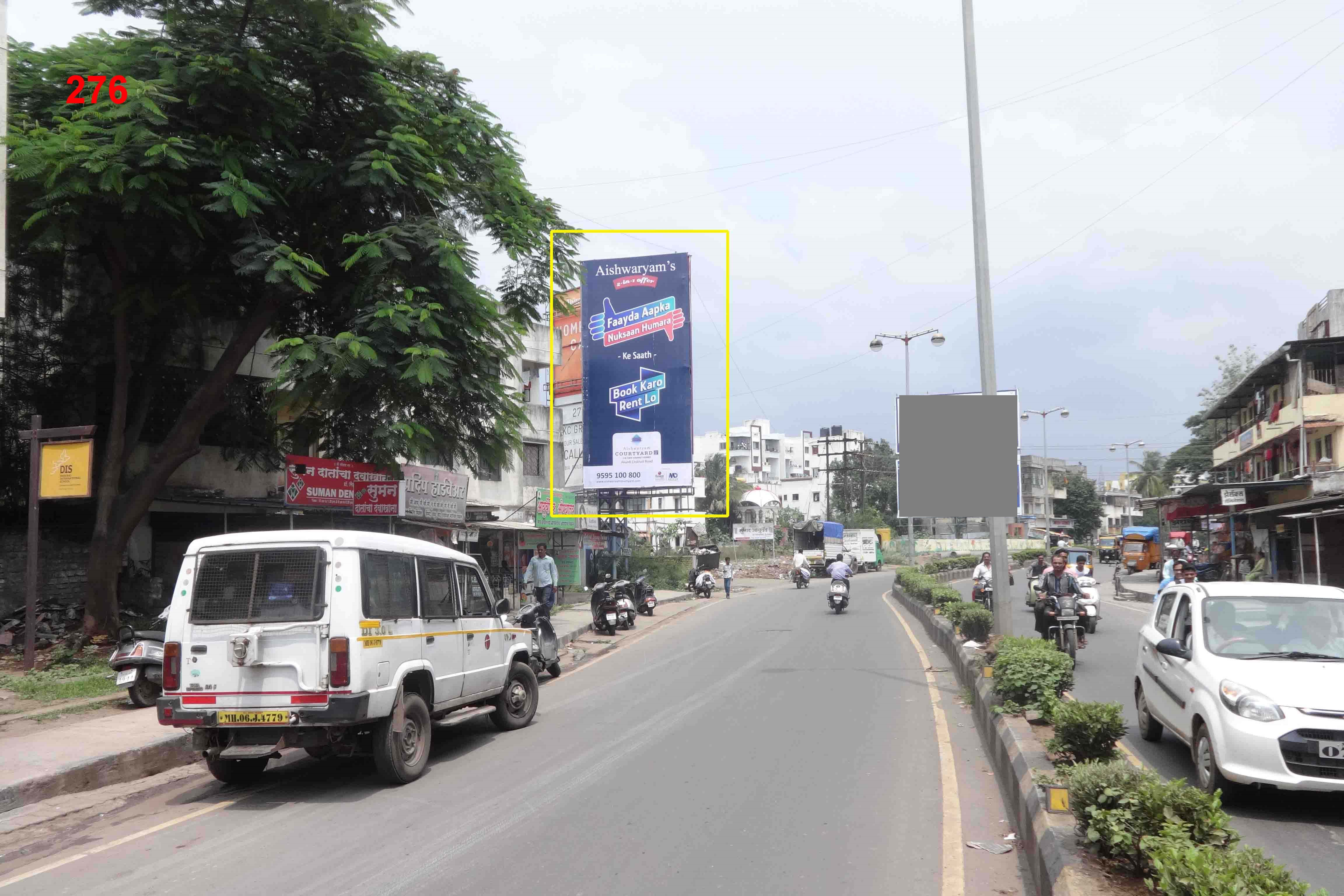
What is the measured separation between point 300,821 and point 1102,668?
11.7 meters

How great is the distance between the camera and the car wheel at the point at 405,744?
25.5 ft

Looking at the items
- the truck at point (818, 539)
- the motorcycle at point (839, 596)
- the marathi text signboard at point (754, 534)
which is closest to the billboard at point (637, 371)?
the motorcycle at point (839, 596)

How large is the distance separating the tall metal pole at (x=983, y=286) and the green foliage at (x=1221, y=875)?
8.38m

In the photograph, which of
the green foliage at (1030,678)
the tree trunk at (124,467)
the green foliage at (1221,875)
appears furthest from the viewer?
the tree trunk at (124,467)

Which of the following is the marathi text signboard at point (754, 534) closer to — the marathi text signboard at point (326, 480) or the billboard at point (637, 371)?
the billboard at point (637, 371)

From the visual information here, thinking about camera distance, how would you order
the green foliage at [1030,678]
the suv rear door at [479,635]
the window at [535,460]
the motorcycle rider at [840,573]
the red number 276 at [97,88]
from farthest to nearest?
the window at [535,460] → the motorcycle rider at [840,573] → the red number 276 at [97,88] → the suv rear door at [479,635] → the green foliage at [1030,678]

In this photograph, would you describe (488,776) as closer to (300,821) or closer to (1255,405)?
(300,821)

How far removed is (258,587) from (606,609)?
1391cm

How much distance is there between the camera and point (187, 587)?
7.74 metres

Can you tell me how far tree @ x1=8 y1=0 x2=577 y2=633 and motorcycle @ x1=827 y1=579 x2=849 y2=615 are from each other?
1333 cm

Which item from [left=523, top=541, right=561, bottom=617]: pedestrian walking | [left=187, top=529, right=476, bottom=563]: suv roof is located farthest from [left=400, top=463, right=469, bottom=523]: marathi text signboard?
[left=187, top=529, right=476, bottom=563]: suv roof

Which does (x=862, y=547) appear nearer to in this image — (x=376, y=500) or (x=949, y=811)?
(x=376, y=500)

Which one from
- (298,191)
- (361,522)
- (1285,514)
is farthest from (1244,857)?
(1285,514)

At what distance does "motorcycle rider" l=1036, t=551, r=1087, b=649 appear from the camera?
46.7ft
